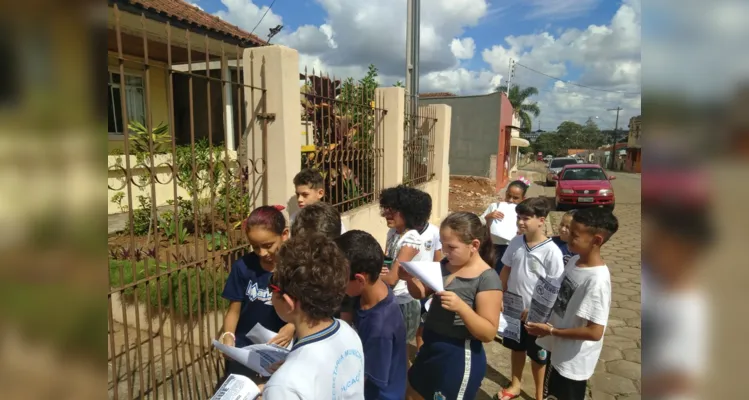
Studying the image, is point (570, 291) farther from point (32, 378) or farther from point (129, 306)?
point (129, 306)

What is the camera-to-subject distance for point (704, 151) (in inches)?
13.6

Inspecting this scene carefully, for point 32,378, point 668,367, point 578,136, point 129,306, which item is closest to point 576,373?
point 668,367

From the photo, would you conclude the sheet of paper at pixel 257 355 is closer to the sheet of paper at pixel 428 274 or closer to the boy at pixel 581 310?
the sheet of paper at pixel 428 274

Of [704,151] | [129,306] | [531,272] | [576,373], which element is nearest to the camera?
[704,151]

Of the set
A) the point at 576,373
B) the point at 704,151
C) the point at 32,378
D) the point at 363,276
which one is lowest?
the point at 576,373

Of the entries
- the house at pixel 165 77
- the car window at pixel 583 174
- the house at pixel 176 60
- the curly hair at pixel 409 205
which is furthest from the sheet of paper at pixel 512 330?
the car window at pixel 583 174

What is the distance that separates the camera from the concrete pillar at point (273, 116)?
3.25 m

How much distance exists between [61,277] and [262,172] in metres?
3.05

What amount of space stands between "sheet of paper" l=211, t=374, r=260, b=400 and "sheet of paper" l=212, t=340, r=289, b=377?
0.32m

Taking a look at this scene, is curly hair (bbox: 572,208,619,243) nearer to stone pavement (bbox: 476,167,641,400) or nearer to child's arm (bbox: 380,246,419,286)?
stone pavement (bbox: 476,167,641,400)

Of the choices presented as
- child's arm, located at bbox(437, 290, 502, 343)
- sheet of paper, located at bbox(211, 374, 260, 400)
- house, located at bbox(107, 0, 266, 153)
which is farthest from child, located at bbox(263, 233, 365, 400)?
house, located at bbox(107, 0, 266, 153)

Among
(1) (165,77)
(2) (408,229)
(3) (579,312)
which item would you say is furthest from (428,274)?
(1) (165,77)

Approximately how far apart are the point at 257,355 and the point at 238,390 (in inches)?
17.8

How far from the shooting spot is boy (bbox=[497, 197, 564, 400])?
9.53ft
